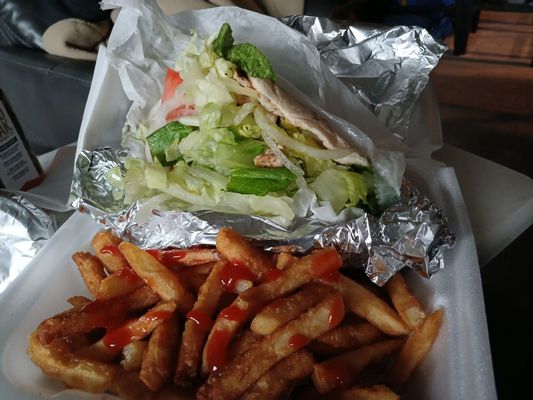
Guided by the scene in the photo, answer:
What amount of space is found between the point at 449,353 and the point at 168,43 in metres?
1.09

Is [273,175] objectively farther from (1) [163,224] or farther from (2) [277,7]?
(2) [277,7]

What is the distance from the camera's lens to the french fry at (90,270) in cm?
111

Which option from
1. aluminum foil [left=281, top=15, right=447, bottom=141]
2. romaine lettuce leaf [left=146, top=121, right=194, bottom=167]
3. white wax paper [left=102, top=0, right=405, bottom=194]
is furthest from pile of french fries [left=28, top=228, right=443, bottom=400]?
aluminum foil [left=281, top=15, right=447, bottom=141]

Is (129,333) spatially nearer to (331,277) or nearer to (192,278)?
(192,278)

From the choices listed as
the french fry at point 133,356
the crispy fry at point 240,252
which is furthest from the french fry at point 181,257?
the french fry at point 133,356

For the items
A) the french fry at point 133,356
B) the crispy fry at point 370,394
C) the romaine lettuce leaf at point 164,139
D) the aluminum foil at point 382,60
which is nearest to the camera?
the crispy fry at point 370,394

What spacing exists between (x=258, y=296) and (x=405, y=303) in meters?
0.29

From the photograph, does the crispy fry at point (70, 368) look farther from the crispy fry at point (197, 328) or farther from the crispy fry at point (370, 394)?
the crispy fry at point (370, 394)

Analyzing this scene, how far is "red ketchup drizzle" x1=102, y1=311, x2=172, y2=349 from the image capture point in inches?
38.6

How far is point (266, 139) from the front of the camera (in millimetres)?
1149

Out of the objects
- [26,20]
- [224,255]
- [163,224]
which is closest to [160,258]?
[163,224]

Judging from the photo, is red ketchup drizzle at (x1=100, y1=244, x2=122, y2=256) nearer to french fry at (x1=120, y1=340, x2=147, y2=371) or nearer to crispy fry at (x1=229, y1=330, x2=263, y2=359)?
french fry at (x1=120, y1=340, x2=147, y2=371)

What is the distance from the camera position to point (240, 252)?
1003 mm

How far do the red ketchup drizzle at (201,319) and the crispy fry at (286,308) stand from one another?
9cm
